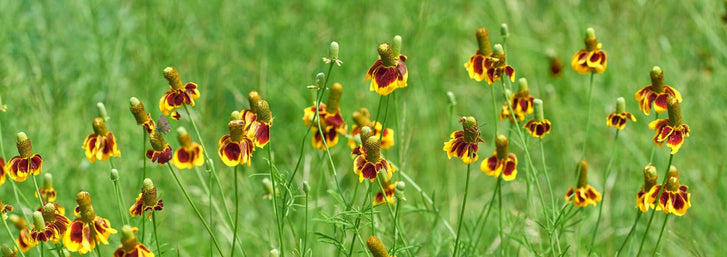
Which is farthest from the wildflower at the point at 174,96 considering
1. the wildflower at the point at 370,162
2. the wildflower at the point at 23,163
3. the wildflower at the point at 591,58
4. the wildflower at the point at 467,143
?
the wildflower at the point at 591,58

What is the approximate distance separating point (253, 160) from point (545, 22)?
178 cm

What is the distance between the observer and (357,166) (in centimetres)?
162

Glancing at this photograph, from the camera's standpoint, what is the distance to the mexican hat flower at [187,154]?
189cm

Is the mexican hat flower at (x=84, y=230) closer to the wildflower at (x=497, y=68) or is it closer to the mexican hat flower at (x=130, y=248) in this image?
the mexican hat flower at (x=130, y=248)

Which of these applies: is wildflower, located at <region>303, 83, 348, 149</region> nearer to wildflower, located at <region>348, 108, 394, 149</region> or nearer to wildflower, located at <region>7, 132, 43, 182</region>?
wildflower, located at <region>348, 108, 394, 149</region>

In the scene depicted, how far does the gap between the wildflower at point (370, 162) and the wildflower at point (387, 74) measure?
110mm

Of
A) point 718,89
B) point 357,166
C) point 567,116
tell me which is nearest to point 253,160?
point 567,116

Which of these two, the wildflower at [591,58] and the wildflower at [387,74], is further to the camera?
the wildflower at [591,58]

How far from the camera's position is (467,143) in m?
1.68

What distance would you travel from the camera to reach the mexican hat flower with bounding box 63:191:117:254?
1.55 metres

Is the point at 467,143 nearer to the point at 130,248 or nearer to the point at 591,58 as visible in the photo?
the point at 591,58

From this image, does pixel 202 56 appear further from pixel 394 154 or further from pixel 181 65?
pixel 394 154

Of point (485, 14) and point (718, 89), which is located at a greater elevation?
point (485, 14)

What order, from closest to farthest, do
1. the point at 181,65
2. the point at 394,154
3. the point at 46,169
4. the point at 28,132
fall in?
1. the point at 46,169
2. the point at 28,132
3. the point at 394,154
4. the point at 181,65
